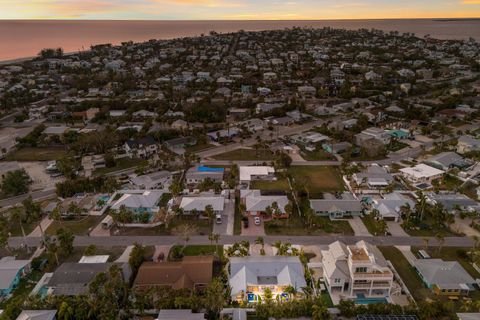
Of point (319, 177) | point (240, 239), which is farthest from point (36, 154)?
point (319, 177)

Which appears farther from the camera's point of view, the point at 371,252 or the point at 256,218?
the point at 256,218

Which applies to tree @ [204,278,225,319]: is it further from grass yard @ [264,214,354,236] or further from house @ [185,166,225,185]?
house @ [185,166,225,185]

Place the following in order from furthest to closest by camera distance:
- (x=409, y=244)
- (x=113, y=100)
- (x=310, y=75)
Answer: 1. (x=310, y=75)
2. (x=113, y=100)
3. (x=409, y=244)

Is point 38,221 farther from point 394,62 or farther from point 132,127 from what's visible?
point 394,62

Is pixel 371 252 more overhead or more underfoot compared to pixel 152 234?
more overhead

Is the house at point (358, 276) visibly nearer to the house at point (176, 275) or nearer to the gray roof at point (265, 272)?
the gray roof at point (265, 272)

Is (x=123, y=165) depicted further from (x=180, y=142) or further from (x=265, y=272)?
(x=265, y=272)

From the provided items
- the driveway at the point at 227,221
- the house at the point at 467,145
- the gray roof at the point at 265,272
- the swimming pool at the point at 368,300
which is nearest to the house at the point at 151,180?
the driveway at the point at 227,221

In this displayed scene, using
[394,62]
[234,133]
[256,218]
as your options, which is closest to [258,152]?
[234,133]
